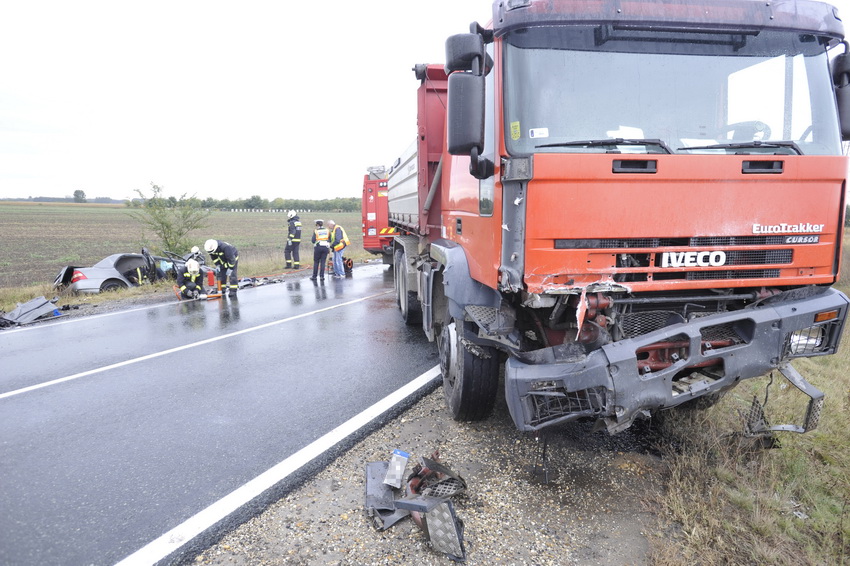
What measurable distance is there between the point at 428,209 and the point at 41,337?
663 cm

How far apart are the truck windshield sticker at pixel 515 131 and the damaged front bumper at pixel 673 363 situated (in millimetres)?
1298

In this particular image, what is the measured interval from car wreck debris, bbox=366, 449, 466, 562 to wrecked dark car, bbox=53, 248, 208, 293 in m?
10.4

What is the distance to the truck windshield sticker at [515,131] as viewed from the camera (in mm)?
3062

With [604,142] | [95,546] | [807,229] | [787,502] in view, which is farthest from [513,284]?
[95,546]

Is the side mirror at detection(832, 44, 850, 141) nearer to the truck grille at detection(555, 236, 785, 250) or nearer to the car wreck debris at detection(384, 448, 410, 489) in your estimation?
the truck grille at detection(555, 236, 785, 250)

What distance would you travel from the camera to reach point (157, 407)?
5008 mm

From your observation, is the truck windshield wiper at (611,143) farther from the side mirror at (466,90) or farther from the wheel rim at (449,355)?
the wheel rim at (449,355)

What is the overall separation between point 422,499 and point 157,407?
3186mm

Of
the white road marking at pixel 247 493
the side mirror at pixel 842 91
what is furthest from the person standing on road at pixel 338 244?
the side mirror at pixel 842 91

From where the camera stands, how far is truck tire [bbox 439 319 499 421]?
161 inches

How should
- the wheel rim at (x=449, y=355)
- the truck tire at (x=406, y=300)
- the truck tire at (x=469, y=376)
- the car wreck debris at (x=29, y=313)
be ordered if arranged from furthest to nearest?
the car wreck debris at (x=29, y=313)
the truck tire at (x=406, y=300)
the wheel rim at (x=449, y=355)
the truck tire at (x=469, y=376)

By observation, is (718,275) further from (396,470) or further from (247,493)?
(247,493)

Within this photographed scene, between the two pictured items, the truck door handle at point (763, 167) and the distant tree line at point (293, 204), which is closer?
the truck door handle at point (763, 167)

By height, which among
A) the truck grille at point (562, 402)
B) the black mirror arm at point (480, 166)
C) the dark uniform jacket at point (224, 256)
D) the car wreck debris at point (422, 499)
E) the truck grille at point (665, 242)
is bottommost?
the car wreck debris at point (422, 499)
